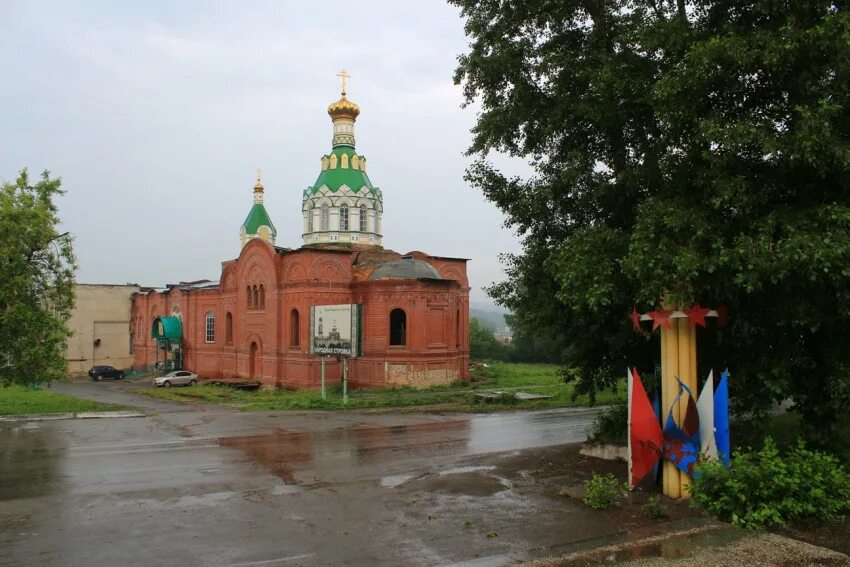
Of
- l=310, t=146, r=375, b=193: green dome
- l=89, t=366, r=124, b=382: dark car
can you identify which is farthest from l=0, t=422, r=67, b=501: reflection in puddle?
l=89, t=366, r=124, b=382: dark car

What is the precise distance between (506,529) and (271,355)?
2753 centimetres

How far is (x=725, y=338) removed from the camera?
1125 centimetres

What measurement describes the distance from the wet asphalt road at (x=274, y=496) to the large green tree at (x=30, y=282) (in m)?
2.50

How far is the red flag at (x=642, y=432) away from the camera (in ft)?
32.7

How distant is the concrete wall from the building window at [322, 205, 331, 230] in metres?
21.8

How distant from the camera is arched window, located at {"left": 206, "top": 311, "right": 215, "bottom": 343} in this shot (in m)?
41.8

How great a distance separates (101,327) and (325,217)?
23283 mm

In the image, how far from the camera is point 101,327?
51938 millimetres

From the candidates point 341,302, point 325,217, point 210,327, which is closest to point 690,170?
point 341,302

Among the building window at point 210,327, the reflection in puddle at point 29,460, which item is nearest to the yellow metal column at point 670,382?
the reflection in puddle at point 29,460

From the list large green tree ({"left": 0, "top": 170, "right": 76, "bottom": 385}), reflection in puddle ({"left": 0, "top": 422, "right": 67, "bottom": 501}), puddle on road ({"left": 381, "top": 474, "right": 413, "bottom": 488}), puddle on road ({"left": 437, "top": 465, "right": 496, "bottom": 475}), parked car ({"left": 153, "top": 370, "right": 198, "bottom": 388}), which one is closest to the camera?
reflection in puddle ({"left": 0, "top": 422, "right": 67, "bottom": 501})

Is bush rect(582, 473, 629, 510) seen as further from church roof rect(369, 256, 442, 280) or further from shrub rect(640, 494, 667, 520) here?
church roof rect(369, 256, 442, 280)

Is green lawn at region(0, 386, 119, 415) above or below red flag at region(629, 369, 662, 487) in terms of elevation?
below

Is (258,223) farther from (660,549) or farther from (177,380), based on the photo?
(660,549)
